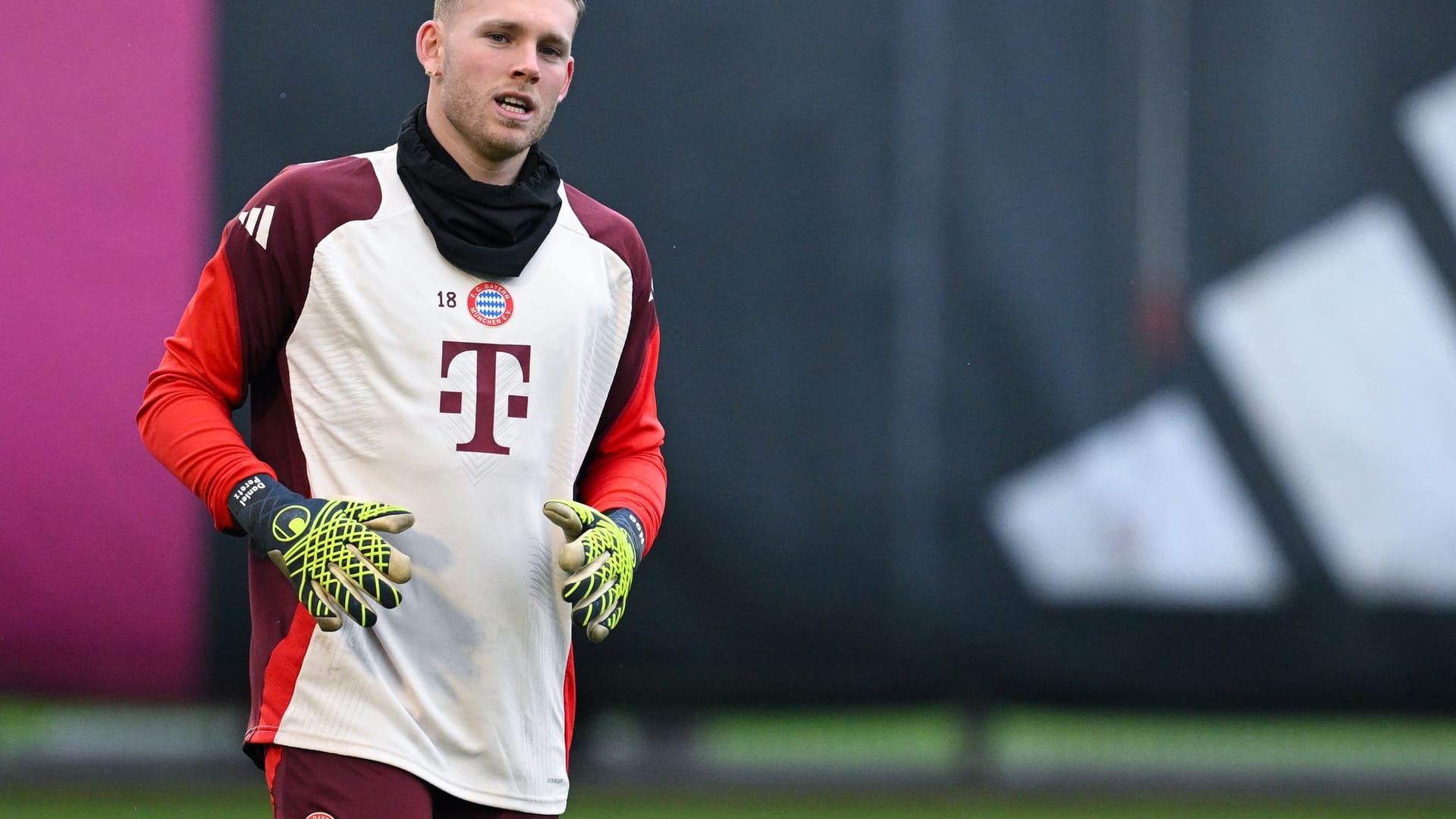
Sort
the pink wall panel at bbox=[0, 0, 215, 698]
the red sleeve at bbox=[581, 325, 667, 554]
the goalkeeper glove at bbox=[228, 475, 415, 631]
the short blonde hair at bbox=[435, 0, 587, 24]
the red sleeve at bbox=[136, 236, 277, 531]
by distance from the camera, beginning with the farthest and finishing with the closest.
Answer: the pink wall panel at bbox=[0, 0, 215, 698] → the red sleeve at bbox=[581, 325, 667, 554] → the short blonde hair at bbox=[435, 0, 587, 24] → the red sleeve at bbox=[136, 236, 277, 531] → the goalkeeper glove at bbox=[228, 475, 415, 631]

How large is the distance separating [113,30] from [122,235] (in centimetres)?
48

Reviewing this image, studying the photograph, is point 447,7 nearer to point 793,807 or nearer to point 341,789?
point 341,789

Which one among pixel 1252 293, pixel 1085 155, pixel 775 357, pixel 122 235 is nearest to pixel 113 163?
pixel 122 235

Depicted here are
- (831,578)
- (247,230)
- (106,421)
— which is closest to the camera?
(247,230)

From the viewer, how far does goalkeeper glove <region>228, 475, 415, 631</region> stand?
1.88 metres

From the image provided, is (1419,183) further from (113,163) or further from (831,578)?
(113,163)

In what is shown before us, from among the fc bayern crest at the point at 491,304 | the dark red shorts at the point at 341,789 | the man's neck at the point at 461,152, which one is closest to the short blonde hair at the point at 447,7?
the man's neck at the point at 461,152

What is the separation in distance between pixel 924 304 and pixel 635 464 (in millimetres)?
2097

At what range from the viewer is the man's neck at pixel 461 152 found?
212cm

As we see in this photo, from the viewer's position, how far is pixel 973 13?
427 centimetres

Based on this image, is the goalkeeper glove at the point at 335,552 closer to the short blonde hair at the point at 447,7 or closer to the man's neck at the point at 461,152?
the man's neck at the point at 461,152

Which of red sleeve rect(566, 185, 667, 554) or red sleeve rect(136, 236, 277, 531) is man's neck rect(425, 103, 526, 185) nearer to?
red sleeve rect(566, 185, 667, 554)

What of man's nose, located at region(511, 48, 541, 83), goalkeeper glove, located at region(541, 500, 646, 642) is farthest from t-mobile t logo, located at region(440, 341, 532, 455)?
man's nose, located at region(511, 48, 541, 83)

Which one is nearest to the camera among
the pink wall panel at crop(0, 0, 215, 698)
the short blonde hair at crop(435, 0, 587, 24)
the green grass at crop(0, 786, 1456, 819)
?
the short blonde hair at crop(435, 0, 587, 24)
